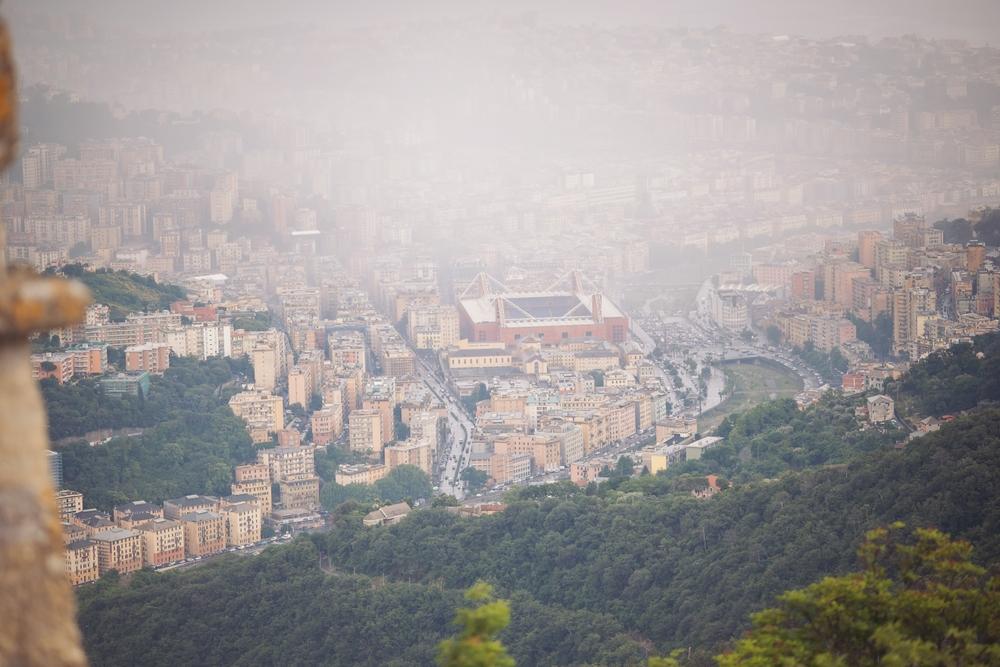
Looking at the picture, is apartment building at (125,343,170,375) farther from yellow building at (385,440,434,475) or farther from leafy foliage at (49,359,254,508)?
yellow building at (385,440,434,475)

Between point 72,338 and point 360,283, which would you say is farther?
point 360,283

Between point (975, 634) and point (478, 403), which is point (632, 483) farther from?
point (975, 634)

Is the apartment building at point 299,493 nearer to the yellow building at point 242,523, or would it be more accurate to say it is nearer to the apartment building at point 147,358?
the yellow building at point 242,523

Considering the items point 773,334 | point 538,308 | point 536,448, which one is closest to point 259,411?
point 536,448

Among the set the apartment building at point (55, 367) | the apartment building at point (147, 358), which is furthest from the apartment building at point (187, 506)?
the apartment building at point (147, 358)

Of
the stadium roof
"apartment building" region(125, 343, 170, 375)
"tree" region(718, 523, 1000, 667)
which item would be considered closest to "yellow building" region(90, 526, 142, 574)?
"apartment building" region(125, 343, 170, 375)

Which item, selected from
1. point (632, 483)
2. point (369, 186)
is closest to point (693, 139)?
point (369, 186)
